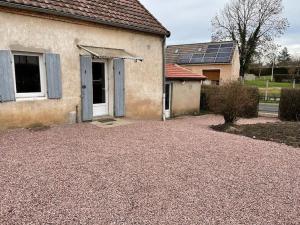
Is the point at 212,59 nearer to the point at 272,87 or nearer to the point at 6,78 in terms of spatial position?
the point at 272,87

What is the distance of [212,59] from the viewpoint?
3033 centimetres

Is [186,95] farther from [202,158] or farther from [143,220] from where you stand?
[143,220]

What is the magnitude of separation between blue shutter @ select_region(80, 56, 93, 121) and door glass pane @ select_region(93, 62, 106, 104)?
0.49 m

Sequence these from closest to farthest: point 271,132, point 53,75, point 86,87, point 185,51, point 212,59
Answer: point 53,75 → point 271,132 → point 86,87 → point 212,59 → point 185,51

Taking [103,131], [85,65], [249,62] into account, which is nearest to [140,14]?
[85,65]

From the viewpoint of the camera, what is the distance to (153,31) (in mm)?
11125

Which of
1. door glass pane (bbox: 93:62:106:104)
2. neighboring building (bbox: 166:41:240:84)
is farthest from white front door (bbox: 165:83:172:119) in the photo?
neighboring building (bbox: 166:41:240:84)

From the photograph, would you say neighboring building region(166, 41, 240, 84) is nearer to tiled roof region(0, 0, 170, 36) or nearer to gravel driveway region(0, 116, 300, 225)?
tiled roof region(0, 0, 170, 36)

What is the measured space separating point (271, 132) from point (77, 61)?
7224 mm

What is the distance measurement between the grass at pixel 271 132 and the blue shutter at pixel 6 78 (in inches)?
300

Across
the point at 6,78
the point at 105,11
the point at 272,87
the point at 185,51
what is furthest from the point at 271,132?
the point at 272,87

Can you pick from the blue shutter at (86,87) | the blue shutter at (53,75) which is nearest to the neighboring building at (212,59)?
the blue shutter at (86,87)

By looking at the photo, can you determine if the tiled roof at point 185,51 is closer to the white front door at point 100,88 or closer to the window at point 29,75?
the white front door at point 100,88

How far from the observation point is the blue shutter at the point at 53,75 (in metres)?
8.35
